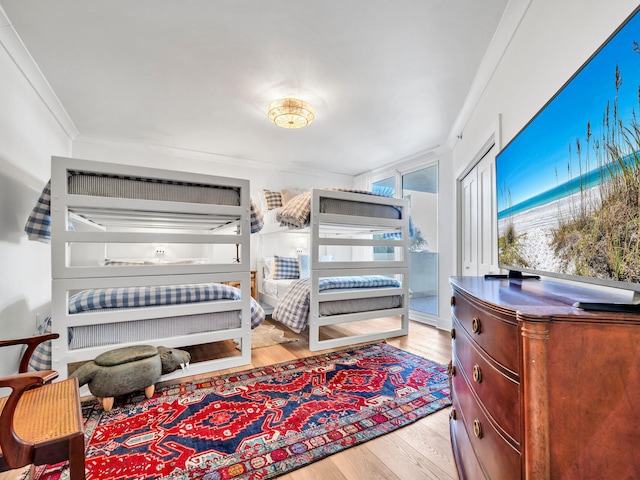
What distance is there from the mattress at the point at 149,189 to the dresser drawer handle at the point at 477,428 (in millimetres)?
2007

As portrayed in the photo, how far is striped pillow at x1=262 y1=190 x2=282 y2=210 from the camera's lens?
4.35 meters

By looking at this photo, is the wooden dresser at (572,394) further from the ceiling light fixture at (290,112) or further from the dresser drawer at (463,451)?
the ceiling light fixture at (290,112)

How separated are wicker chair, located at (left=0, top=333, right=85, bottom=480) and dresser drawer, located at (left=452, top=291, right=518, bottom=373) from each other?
1.21 m

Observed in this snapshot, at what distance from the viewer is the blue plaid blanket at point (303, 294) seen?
2.68 m

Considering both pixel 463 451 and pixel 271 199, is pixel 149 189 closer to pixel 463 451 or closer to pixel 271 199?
pixel 463 451

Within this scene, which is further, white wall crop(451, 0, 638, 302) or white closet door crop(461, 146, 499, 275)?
white closet door crop(461, 146, 499, 275)

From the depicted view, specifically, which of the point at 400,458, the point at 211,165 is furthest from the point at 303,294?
the point at 211,165

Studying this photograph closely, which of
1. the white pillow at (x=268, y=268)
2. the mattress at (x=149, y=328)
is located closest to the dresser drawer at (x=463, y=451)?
the mattress at (x=149, y=328)

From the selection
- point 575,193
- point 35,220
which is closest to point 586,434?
point 575,193

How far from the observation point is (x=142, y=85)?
239 cm

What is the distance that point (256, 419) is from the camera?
1.56 metres

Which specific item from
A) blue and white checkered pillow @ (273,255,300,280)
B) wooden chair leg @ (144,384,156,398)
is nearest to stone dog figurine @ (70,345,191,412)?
wooden chair leg @ (144,384,156,398)

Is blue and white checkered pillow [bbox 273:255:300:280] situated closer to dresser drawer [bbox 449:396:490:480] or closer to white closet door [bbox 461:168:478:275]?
white closet door [bbox 461:168:478:275]

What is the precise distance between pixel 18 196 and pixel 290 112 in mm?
2159
